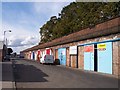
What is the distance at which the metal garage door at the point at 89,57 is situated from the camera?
34.1 meters

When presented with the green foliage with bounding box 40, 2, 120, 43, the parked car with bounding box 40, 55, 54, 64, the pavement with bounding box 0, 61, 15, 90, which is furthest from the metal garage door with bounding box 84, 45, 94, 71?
the parked car with bounding box 40, 55, 54, 64

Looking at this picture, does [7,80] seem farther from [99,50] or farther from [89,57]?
[89,57]

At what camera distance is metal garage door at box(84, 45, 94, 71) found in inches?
1344

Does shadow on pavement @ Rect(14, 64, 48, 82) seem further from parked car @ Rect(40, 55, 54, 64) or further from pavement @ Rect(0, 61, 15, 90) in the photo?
parked car @ Rect(40, 55, 54, 64)

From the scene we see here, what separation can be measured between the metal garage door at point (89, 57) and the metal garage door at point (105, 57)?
221cm

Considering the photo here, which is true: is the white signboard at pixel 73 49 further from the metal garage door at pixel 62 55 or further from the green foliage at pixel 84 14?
the metal garage door at pixel 62 55

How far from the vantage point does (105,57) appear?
98.8ft

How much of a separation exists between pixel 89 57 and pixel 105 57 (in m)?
5.40

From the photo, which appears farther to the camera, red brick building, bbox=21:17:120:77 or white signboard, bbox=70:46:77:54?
white signboard, bbox=70:46:77:54

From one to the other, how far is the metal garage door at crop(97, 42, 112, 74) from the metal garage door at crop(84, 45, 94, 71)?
2.21 metres

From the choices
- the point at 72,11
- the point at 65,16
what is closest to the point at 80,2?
the point at 72,11

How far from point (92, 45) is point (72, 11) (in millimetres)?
40541

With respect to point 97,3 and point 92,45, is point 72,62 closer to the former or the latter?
point 92,45

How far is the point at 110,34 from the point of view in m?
29.0
